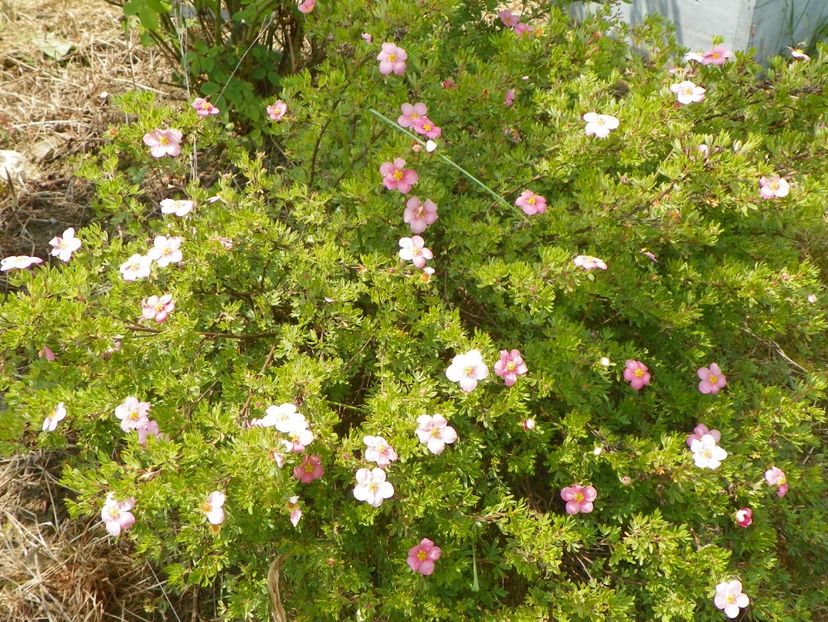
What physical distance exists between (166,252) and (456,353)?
86 cm

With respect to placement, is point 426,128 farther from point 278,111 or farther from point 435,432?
point 435,432

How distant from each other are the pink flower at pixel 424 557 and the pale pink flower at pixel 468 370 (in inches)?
16.8

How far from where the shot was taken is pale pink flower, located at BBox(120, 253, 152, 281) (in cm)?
212

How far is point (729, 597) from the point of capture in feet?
6.59

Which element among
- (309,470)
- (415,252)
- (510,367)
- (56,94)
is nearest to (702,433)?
(510,367)

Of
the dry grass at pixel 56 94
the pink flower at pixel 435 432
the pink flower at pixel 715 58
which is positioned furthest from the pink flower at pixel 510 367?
the dry grass at pixel 56 94

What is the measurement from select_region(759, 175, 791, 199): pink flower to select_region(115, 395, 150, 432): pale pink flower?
1793 millimetres

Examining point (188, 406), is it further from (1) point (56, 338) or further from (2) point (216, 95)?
(2) point (216, 95)

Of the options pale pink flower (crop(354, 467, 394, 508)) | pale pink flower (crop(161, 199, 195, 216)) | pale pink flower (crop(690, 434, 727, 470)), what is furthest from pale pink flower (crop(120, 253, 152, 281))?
pale pink flower (crop(690, 434, 727, 470))

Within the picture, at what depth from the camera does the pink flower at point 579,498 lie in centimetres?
211

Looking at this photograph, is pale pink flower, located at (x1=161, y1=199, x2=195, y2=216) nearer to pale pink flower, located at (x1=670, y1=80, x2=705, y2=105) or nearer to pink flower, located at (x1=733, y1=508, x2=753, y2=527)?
pale pink flower, located at (x1=670, y1=80, x2=705, y2=105)

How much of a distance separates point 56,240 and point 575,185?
159cm

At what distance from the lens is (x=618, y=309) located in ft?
7.57

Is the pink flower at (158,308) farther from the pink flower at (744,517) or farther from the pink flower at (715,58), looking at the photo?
the pink flower at (715,58)
